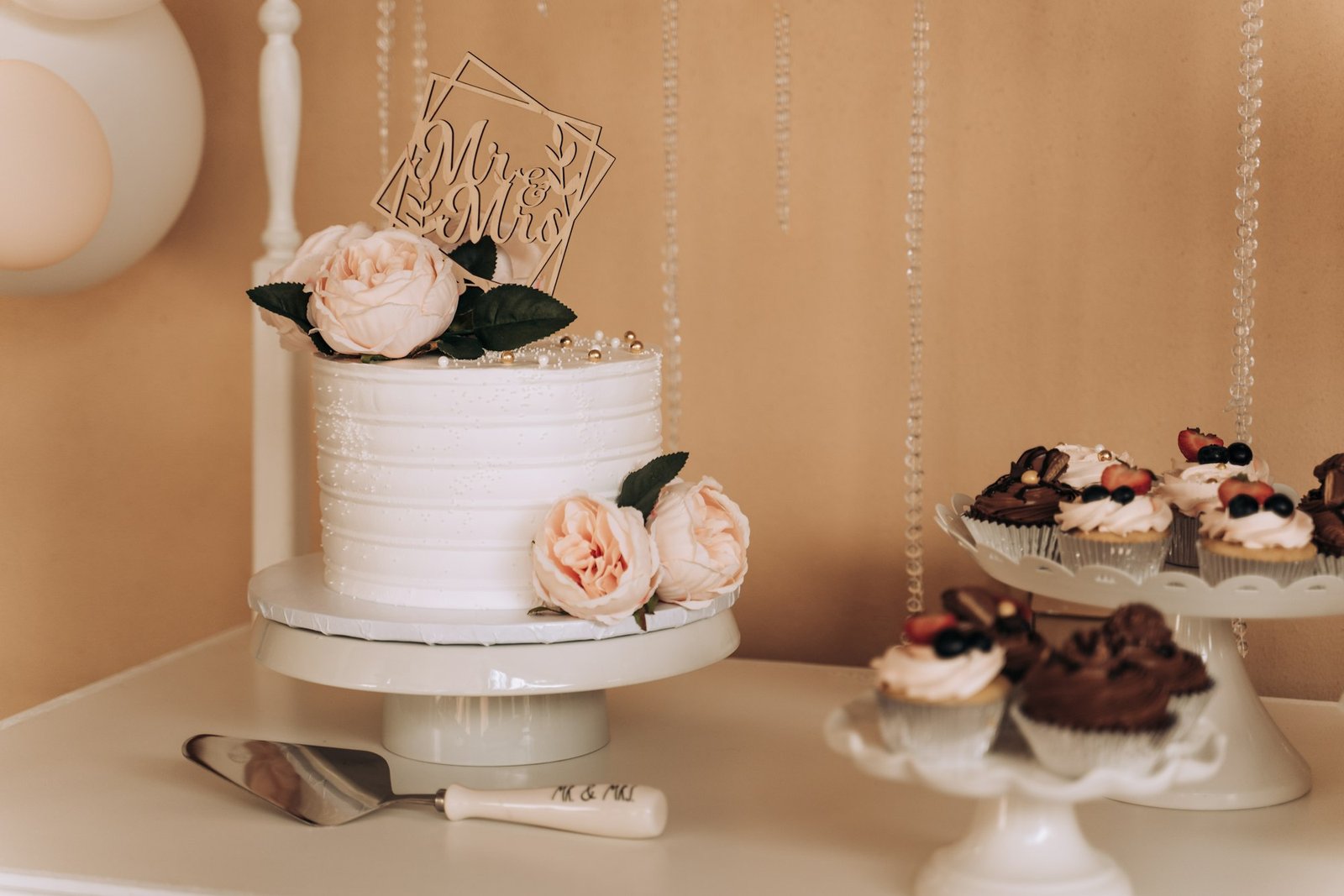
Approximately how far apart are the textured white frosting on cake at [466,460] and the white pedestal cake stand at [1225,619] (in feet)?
0.94

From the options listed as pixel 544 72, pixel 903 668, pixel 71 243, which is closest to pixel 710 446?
pixel 544 72

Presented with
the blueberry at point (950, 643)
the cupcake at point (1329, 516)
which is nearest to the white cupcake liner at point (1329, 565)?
the cupcake at point (1329, 516)

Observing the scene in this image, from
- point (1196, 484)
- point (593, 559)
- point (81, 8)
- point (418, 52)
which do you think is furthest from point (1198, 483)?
point (81, 8)

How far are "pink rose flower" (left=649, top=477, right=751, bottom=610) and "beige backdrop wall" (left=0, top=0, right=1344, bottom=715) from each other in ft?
1.39

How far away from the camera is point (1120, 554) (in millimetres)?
948

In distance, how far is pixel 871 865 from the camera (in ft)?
2.95

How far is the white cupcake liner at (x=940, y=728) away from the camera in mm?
744

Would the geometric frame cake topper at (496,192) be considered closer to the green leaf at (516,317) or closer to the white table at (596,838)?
the green leaf at (516,317)

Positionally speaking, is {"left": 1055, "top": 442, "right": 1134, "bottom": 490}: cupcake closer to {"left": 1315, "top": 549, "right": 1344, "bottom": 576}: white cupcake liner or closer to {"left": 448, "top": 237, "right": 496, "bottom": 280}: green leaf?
{"left": 1315, "top": 549, "right": 1344, "bottom": 576}: white cupcake liner

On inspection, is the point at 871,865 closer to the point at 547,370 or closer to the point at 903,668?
the point at 903,668

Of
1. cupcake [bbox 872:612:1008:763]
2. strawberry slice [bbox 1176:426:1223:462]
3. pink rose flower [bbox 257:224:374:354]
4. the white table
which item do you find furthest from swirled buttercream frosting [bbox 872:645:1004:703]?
pink rose flower [bbox 257:224:374:354]

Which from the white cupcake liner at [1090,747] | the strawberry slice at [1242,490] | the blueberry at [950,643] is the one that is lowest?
the white cupcake liner at [1090,747]

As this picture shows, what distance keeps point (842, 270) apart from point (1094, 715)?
767mm

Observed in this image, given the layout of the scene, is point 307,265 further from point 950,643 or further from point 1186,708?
point 1186,708
